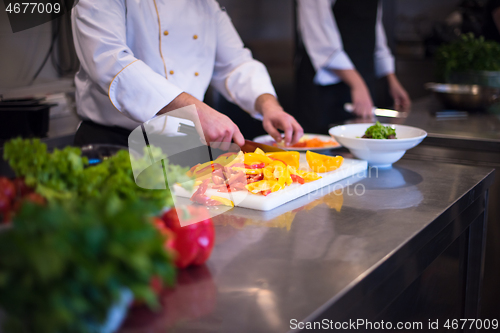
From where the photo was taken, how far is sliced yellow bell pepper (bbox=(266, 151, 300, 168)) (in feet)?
3.40

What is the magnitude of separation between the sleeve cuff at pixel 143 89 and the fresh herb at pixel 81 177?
0.48 m

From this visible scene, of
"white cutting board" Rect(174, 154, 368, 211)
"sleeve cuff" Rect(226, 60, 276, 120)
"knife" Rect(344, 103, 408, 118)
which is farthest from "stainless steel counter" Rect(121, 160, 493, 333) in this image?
"knife" Rect(344, 103, 408, 118)

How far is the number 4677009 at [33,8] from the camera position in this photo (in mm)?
1322

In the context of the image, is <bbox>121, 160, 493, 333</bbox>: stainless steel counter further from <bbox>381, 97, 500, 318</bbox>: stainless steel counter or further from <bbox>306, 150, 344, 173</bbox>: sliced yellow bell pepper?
<bbox>381, 97, 500, 318</bbox>: stainless steel counter

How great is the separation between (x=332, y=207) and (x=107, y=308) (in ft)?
1.92

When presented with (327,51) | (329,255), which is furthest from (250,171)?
(327,51)

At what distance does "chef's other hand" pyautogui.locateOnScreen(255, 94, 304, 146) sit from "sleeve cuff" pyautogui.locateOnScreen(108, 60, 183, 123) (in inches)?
13.0

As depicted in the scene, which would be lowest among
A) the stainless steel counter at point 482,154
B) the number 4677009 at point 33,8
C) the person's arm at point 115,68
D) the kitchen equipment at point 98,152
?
the stainless steel counter at point 482,154

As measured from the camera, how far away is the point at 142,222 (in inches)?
14.5

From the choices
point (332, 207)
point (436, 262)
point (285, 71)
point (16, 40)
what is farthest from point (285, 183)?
point (285, 71)

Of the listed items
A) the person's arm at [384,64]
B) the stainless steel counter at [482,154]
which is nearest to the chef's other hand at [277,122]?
the stainless steel counter at [482,154]

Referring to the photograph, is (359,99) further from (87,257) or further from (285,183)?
(87,257)

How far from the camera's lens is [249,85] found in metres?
1.44

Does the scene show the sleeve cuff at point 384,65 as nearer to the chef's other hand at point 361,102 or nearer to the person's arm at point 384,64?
the person's arm at point 384,64
